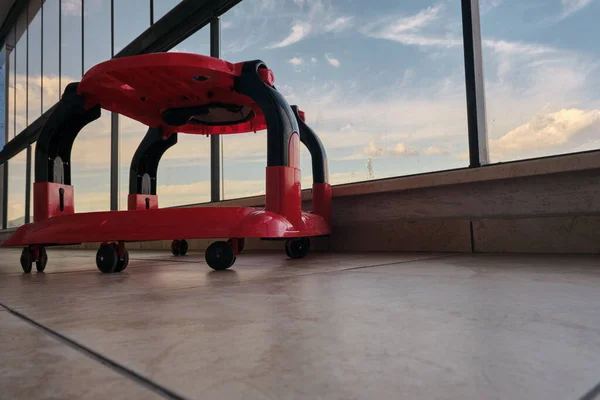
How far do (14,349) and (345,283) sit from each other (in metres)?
0.62

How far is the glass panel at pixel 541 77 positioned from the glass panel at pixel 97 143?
3.74 metres

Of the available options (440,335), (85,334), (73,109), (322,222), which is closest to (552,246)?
(322,222)

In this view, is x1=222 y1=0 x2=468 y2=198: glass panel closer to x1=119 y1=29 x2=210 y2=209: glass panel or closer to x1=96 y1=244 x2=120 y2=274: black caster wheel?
x1=119 y1=29 x2=210 y2=209: glass panel

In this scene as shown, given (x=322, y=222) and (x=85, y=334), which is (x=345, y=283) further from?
(x=322, y=222)

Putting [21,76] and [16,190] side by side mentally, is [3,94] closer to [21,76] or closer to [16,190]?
[21,76]

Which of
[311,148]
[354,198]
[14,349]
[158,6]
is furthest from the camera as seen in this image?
[158,6]

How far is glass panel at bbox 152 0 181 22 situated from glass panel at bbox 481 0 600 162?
2.88 m

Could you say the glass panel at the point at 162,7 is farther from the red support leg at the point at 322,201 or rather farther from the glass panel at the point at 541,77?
the glass panel at the point at 541,77

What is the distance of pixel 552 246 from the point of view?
1616mm

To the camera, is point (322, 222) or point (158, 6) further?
point (158, 6)

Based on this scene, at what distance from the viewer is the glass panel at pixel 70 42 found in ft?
18.0

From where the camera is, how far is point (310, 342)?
44 cm

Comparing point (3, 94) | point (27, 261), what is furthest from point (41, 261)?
point (3, 94)

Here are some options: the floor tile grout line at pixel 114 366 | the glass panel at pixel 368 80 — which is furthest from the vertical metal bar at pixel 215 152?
the floor tile grout line at pixel 114 366
